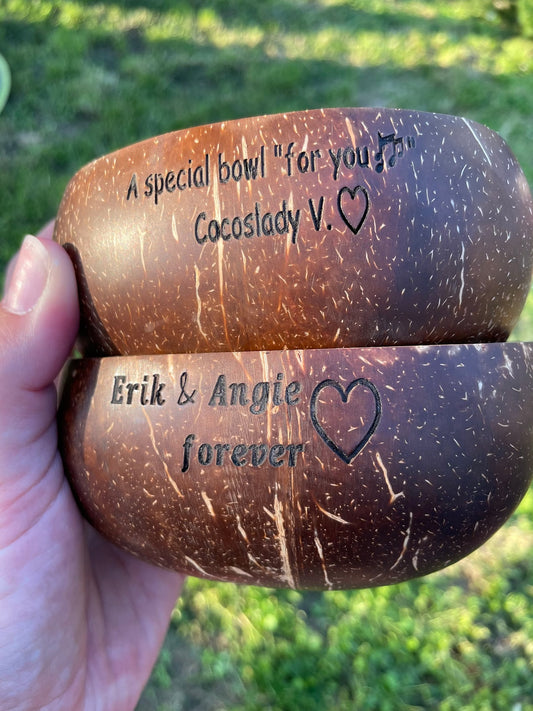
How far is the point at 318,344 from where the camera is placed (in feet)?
5.22

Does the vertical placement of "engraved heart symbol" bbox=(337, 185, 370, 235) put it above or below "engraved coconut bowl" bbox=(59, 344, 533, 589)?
above

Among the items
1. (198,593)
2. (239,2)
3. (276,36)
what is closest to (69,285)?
(198,593)

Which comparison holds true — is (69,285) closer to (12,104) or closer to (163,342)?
(163,342)

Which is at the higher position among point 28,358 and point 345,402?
point 345,402

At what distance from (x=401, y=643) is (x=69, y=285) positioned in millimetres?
2209

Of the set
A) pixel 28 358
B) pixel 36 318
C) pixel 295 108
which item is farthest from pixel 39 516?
pixel 295 108

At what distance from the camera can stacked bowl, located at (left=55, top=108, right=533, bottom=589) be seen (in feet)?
5.05

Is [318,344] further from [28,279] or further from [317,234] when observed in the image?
[28,279]

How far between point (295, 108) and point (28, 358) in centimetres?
400

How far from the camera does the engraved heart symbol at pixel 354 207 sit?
1528mm

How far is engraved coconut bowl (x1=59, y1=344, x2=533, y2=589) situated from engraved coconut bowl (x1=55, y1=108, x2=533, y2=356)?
74mm

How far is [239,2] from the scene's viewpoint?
6168 mm

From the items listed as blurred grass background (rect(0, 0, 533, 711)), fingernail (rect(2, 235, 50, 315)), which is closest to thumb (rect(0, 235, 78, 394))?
fingernail (rect(2, 235, 50, 315))

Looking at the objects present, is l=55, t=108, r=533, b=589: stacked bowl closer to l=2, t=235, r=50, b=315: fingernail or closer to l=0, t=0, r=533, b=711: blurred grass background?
l=2, t=235, r=50, b=315: fingernail
